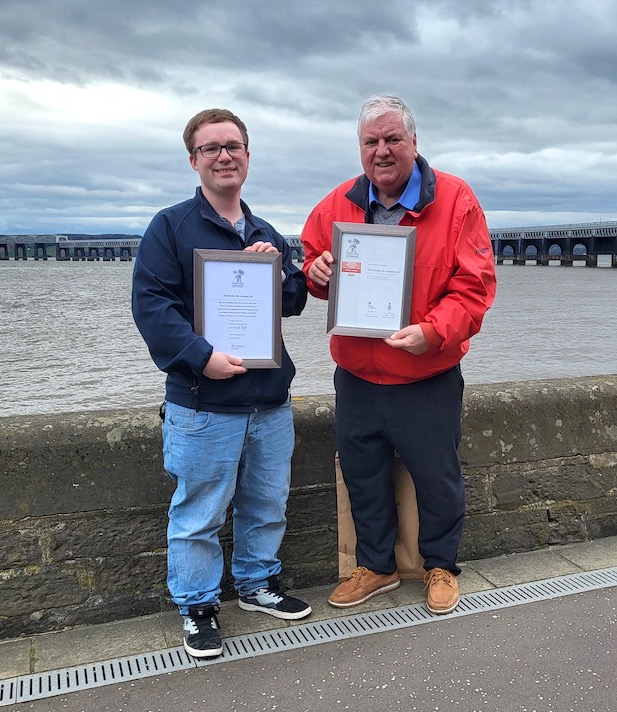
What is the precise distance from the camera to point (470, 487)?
3.92 meters

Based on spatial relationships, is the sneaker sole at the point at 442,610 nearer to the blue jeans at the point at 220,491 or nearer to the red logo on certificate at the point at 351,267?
the blue jeans at the point at 220,491

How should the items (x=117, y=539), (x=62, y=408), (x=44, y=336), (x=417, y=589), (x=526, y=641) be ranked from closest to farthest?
1. (x=526, y=641)
2. (x=117, y=539)
3. (x=417, y=589)
4. (x=62, y=408)
5. (x=44, y=336)

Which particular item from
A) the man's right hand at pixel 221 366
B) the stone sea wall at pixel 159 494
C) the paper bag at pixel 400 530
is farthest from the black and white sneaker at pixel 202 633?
the man's right hand at pixel 221 366

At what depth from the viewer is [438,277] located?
3201 millimetres

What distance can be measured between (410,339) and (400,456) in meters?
0.62

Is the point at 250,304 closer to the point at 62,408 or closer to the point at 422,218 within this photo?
the point at 422,218

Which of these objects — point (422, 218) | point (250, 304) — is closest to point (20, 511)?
point (250, 304)

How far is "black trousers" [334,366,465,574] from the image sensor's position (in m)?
3.33

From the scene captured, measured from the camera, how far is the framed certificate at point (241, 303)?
3.02 m

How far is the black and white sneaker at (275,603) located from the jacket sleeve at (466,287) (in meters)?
1.32

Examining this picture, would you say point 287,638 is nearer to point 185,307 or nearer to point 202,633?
point 202,633

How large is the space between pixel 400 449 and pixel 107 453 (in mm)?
1280

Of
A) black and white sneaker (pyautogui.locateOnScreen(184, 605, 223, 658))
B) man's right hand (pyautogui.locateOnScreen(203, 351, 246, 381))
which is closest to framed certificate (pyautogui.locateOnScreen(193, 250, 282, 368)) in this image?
man's right hand (pyautogui.locateOnScreen(203, 351, 246, 381))

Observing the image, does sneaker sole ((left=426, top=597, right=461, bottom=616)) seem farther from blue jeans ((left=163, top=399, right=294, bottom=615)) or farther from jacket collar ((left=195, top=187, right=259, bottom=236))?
jacket collar ((left=195, top=187, right=259, bottom=236))
